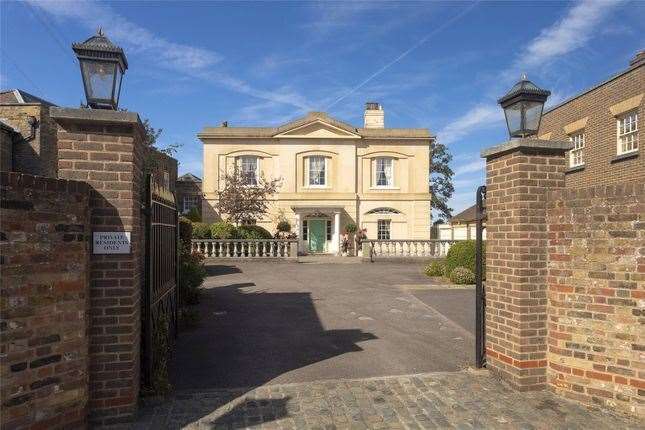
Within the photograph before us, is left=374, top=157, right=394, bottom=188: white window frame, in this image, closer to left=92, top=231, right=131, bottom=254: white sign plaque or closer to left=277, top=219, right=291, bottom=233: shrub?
left=277, top=219, right=291, bottom=233: shrub

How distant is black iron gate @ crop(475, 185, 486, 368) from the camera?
17.7ft

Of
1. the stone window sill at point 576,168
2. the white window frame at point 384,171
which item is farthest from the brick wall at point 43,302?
the white window frame at point 384,171

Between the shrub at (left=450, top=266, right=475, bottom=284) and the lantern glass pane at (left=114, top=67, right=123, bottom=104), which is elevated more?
the lantern glass pane at (left=114, top=67, right=123, bottom=104)

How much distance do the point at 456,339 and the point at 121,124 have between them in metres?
5.68

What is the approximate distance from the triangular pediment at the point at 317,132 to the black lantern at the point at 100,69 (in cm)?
2327

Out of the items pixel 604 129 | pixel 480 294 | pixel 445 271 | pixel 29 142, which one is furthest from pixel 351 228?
pixel 480 294

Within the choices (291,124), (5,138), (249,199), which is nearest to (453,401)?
(249,199)

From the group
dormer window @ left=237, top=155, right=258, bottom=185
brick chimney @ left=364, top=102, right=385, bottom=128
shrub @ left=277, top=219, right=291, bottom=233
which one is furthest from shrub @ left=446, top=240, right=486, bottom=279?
brick chimney @ left=364, top=102, right=385, bottom=128

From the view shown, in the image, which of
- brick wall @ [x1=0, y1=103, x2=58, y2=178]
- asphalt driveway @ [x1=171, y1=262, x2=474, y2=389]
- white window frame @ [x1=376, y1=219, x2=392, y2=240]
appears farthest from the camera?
white window frame @ [x1=376, y1=219, x2=392, y2=240]

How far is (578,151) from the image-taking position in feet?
58.5

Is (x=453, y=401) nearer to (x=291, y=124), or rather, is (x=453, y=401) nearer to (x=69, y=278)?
(x=69, y=278)

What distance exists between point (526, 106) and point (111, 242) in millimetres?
4657

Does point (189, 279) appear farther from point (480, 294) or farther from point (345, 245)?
point (345, 245)

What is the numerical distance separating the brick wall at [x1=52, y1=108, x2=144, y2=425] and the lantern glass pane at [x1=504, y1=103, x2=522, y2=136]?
→ 414 cm
